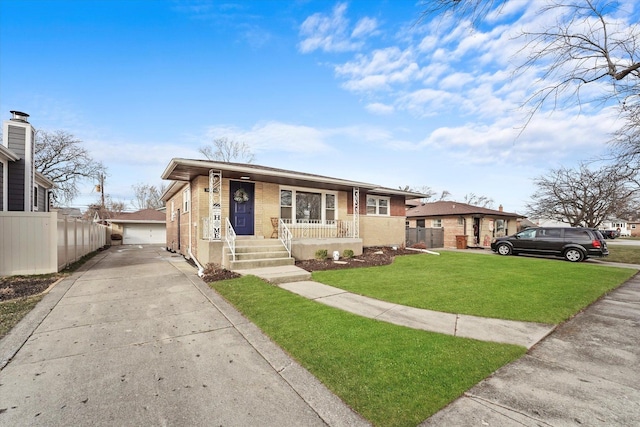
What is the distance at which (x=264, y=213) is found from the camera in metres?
11.4

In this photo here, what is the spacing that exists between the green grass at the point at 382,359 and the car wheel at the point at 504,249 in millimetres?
14757

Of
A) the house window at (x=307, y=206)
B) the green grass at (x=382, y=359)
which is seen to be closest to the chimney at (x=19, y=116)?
the house window at (x=307, y=206)

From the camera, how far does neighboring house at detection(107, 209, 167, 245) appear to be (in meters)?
27.0

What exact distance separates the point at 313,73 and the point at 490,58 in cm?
738

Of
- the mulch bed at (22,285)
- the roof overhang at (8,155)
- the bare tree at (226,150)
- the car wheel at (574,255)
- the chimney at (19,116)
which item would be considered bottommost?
the car wheel at (574,255)

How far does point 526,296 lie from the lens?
6.20 metres

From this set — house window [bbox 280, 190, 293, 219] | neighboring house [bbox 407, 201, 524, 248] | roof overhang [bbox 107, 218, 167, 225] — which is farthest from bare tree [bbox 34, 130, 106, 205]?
neighboring house [bbox 407, 201, 524, 248]

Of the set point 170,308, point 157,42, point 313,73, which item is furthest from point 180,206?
point 170,308

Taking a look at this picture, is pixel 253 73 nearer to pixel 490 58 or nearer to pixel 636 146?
pixel 490 58

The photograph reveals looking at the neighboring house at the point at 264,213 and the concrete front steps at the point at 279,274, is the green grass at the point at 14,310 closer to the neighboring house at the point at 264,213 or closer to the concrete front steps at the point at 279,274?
the neighboring house at the point at 264,213

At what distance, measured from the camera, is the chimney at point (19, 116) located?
36.6 feet

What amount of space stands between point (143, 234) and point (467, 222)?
29.6 metres

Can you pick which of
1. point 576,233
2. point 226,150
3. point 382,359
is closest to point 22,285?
point 382,359

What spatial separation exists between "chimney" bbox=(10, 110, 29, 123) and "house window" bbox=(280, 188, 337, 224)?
10.8 metres
